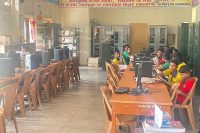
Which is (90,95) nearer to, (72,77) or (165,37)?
(72,77)

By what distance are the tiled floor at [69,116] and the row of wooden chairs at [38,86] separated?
23 cm

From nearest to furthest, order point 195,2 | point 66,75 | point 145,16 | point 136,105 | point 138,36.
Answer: point 136,105
point 66,75
point 195,2
point 145,16
point 138,36

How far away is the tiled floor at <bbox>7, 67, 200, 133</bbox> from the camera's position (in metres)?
5.44

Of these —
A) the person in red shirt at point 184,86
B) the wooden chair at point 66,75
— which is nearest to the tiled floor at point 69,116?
the wooden chair at point 66,75

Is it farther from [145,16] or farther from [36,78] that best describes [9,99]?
[145,16]

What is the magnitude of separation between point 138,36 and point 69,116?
1085 cm

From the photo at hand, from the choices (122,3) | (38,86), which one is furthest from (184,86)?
(122,3)

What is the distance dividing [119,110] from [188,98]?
1.85m

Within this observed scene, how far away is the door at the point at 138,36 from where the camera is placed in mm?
16469

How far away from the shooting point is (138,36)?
54.3ft

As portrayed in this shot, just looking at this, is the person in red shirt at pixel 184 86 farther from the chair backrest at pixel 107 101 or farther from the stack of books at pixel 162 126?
the stack of books at pixel 162 126

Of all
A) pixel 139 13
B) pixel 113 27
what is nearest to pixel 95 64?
pixel 113 27

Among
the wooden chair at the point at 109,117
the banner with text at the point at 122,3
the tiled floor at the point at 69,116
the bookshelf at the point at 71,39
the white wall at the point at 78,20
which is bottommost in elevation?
the tiled floor at the point at 69,116

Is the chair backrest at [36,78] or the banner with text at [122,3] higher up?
the banner with text at [122,3]
